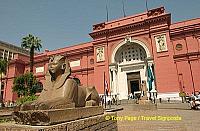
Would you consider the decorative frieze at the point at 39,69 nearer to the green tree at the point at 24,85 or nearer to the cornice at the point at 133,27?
the green tree at the point at 24,85

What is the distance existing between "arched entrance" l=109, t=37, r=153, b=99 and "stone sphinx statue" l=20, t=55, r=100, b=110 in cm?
2141

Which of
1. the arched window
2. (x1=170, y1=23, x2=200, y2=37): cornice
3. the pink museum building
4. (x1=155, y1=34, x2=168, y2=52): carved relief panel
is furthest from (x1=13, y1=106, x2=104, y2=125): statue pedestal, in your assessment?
(x1=170, y1=23, x2=200, y2=37): cornice

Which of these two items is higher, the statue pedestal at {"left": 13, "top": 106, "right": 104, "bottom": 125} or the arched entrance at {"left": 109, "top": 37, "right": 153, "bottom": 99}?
the arched entrance at {"left": 109, "top": 37, "right": 153, "bottom": 99}

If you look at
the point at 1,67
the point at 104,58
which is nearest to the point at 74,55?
the point at 104,58

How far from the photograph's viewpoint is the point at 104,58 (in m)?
26.3

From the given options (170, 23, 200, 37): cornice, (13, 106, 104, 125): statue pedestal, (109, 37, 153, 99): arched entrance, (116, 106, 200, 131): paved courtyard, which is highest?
(170, 23, 200, 37): cornice

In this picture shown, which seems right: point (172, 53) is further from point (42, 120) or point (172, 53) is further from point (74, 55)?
point (42, 120)

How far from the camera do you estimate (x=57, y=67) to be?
374 centimetres

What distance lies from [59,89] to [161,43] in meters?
21.7

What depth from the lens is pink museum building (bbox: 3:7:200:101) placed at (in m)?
21.8

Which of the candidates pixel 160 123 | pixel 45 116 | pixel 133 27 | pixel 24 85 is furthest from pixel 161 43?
pixel 45 116

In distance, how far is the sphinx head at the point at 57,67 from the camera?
371 cm

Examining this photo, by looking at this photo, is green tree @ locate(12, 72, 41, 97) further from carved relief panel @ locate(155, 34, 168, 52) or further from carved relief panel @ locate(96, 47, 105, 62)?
carved relief panel @ locate(155, 34, 168, 52)

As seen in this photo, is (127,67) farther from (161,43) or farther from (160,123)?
(160,123)
